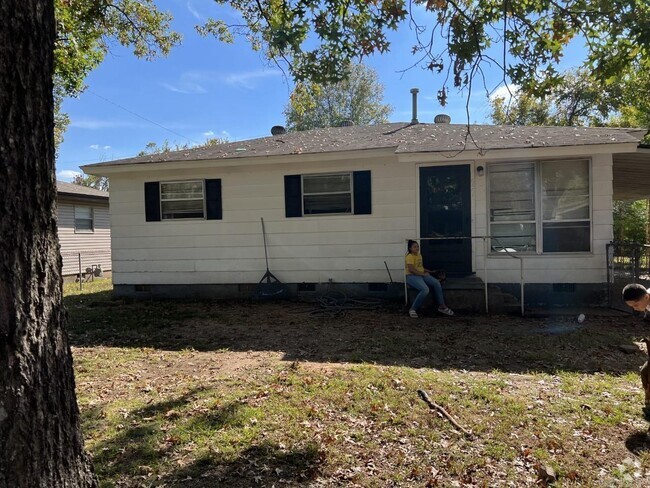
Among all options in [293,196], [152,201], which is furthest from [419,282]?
[152,201]

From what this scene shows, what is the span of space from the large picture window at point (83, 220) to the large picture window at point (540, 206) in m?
15.4

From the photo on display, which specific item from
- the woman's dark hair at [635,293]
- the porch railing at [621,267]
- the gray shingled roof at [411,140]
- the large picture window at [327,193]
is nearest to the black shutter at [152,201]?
the gray shingled roof at [411,140]

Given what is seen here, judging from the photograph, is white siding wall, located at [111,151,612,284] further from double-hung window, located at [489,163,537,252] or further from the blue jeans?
the blue jeans

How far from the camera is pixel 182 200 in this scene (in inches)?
383

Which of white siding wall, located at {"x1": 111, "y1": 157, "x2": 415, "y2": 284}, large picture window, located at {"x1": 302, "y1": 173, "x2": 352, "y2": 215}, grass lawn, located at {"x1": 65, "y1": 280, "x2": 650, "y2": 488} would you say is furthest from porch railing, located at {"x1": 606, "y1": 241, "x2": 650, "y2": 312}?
large picture window, located at {"x1": 302, "y1": 173, "x2": 352, "y2": 215}

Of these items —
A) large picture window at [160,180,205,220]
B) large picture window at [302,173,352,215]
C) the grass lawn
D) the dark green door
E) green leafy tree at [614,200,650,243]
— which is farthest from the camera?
green leafy tree at [614,200,650,243]

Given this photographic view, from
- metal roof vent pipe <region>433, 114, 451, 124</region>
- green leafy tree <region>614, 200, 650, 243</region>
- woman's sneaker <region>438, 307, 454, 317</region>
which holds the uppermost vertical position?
metal roof vent pipe <region>433, 114, 451, 124</region>

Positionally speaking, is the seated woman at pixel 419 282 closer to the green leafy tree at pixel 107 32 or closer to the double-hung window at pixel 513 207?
the double-hung window at pixel 513 207

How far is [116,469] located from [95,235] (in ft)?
55.9

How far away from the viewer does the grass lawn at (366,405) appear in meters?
2.88

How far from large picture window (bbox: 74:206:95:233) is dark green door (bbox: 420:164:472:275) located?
555 inches

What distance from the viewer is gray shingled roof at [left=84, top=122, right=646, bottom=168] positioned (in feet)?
26.1

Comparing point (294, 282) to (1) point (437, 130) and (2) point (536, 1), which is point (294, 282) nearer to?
(1) point (437, 130)

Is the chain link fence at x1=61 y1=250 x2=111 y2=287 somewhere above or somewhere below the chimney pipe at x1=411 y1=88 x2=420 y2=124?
below
